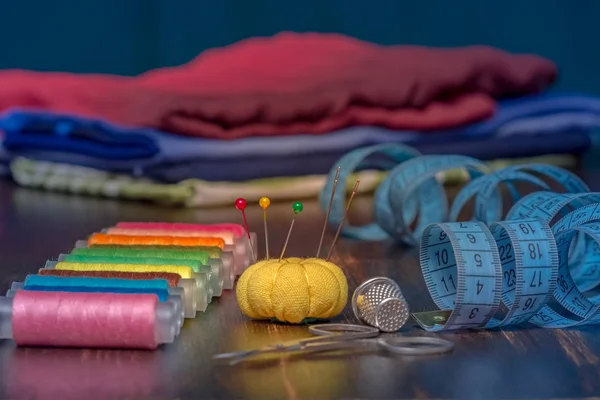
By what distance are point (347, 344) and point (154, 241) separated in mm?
646

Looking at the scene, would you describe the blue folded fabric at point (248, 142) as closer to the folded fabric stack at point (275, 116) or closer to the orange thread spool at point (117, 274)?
the folded fabric stack at point (275, 116)

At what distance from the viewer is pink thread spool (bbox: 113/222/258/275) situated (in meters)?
2.26

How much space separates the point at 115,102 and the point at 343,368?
1.93 meters

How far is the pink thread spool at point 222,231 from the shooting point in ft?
7.41

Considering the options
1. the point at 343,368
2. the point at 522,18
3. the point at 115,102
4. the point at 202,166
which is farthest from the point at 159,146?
the point at 522,18

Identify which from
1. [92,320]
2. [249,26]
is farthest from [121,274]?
[249,26]

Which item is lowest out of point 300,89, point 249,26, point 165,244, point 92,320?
point 92,320

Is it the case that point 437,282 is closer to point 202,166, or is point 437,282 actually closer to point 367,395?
point 367,395

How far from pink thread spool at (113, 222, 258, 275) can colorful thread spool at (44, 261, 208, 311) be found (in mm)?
261

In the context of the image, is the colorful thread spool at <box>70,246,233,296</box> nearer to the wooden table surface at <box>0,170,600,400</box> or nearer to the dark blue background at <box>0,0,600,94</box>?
Answer: the wooden table surface at <box>0,170,600,400</box>

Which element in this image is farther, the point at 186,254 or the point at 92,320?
the point at 186,254

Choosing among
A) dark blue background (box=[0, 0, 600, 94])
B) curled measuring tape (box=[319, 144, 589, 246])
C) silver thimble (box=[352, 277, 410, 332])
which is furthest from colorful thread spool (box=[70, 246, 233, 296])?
dark blue background (box=[0, 0, 600, 94])

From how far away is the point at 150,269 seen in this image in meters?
2.00

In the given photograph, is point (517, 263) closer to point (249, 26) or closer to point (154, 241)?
point (154, 241)
